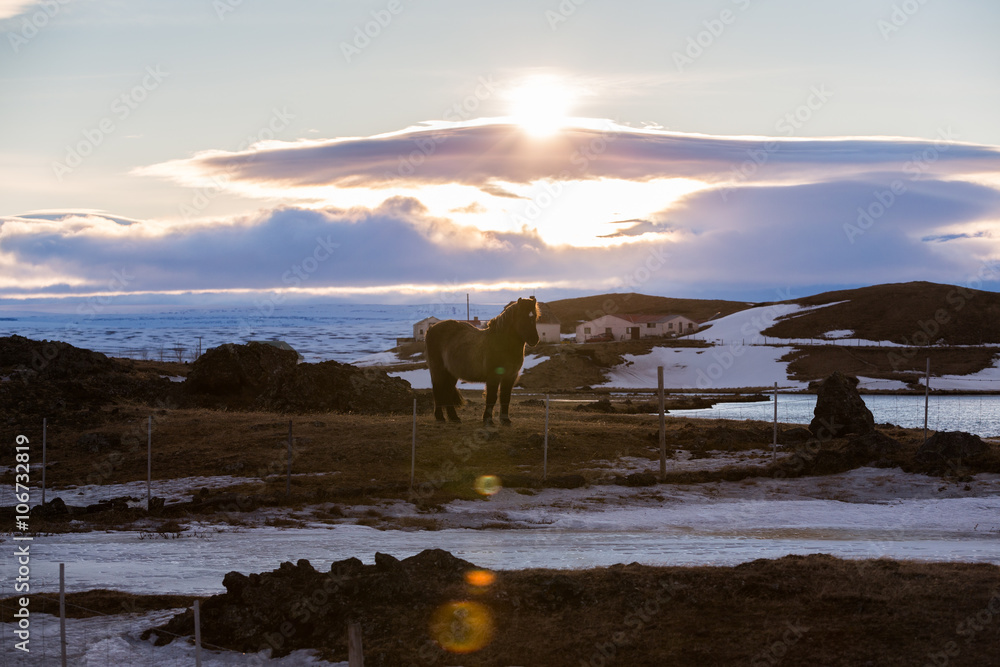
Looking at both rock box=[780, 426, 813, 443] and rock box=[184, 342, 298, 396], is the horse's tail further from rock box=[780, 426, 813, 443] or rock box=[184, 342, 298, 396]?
rock box=[780, 426, 813, 443]

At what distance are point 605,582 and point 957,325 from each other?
121805 millimetres

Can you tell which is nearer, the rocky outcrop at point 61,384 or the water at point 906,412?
the rocky outcrop at point 61,384

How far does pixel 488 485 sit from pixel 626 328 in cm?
11234

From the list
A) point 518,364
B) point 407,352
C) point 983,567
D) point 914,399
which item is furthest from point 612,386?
point 983,567

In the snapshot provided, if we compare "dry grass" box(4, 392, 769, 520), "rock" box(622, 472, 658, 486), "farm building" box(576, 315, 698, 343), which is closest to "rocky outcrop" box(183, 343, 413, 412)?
"dry grass" box(4, 392, 769, 520)

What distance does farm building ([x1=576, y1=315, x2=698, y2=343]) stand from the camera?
130625 millimetres

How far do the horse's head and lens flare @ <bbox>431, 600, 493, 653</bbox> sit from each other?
1352 cm

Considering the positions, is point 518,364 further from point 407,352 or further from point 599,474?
point 407,352

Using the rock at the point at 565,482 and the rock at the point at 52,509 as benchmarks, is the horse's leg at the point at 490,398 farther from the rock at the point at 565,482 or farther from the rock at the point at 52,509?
the rock at the point at 52,509

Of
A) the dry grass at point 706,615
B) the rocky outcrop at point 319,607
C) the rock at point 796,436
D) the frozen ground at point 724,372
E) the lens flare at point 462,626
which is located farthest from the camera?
the frozen ground at point 724,372

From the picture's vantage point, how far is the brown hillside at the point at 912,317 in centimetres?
11562

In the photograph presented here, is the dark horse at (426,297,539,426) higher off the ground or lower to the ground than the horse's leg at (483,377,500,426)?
higher

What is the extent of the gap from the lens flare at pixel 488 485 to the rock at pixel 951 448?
11.7 metres

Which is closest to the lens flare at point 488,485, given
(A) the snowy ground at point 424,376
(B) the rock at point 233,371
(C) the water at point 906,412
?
(B) the rock at point 233,371
